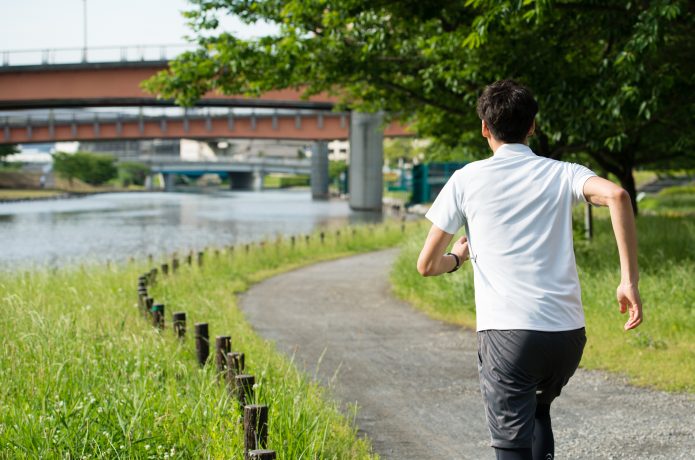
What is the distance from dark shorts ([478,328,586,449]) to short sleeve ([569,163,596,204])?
489 millimetres

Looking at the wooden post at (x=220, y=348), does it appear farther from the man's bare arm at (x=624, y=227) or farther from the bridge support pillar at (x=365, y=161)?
the bridge support pillar at (x=365, y=161)

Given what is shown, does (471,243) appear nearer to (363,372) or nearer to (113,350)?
(113,350)

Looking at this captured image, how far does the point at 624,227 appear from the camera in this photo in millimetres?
3240

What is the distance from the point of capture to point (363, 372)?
329 inches

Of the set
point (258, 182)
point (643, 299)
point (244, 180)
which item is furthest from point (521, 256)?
point (258, 182)

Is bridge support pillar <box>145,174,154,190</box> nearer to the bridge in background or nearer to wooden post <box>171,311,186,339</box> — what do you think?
the bridge in background

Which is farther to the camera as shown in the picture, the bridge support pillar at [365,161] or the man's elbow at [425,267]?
the bridge support pillar at [365,161]

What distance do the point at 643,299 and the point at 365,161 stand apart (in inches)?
1894

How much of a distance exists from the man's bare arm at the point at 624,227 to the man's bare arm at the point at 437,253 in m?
0.55

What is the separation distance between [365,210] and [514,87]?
55209 millimetres

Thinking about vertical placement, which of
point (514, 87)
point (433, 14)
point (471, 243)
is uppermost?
point (433, 14)

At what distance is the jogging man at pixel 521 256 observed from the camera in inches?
128

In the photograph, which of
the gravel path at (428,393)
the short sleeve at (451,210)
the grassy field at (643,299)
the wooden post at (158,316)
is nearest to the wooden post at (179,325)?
the wooden post at (158,316)

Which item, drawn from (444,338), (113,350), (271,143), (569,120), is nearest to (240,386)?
(113,350)
